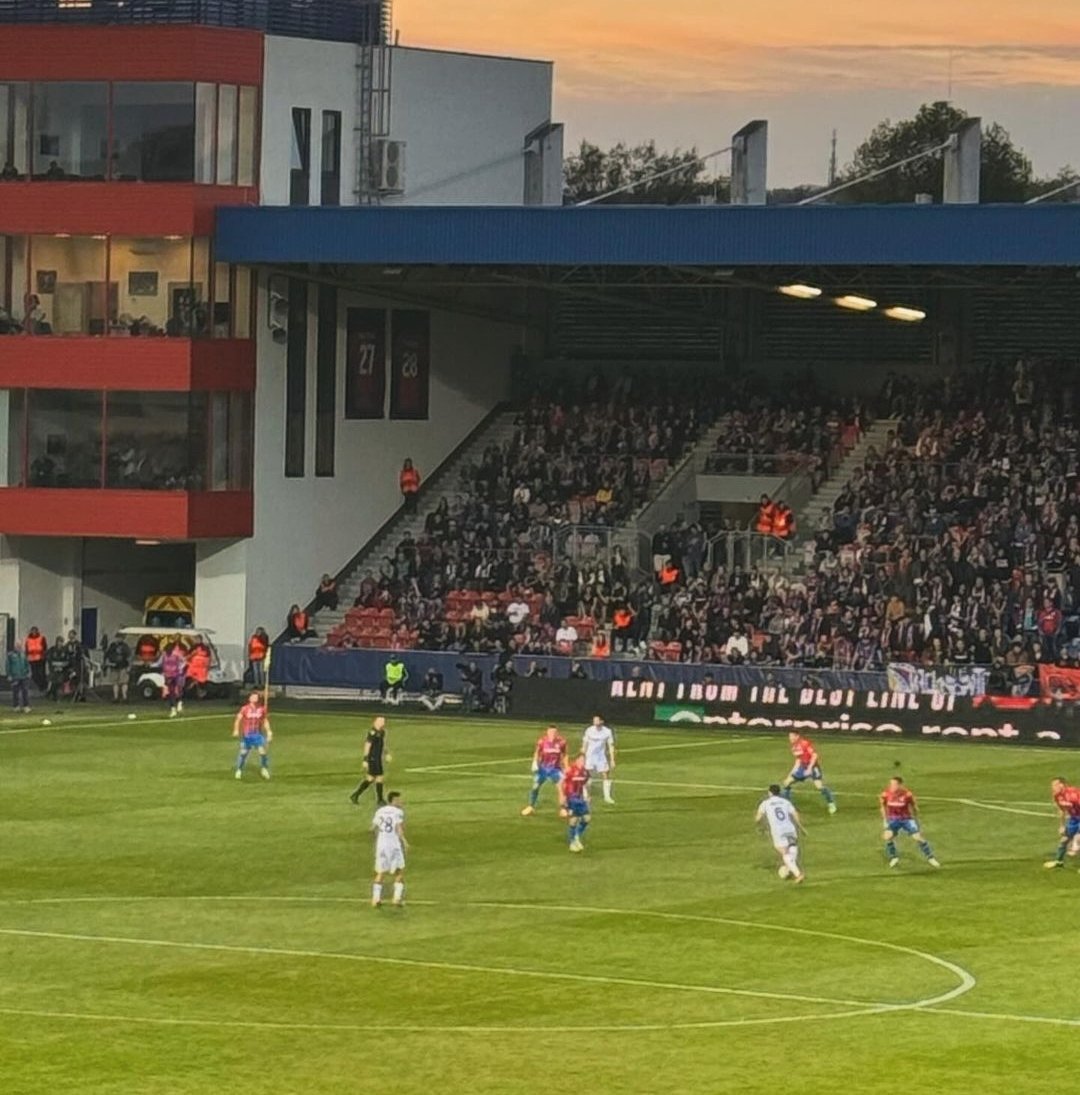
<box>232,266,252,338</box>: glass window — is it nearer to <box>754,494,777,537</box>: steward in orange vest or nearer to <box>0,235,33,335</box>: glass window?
<box>0,235,33,335</box>: glass window

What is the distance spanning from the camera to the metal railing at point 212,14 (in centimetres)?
7594

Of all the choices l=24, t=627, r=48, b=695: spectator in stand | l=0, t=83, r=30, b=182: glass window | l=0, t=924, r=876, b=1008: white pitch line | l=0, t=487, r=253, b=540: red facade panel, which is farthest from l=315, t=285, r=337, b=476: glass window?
l=0, t=924, r=876, b=1008: white pitch line

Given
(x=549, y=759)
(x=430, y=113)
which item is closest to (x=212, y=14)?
(x=430, y=113)

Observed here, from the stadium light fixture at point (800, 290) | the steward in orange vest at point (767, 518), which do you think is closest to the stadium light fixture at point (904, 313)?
the stadium light fixture at point (800, 290)

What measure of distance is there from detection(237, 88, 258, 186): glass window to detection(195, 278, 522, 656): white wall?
3.24 metres

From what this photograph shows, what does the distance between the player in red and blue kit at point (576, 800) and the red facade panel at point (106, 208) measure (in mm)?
34093

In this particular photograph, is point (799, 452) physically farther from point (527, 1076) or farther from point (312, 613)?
point (527, 1076)

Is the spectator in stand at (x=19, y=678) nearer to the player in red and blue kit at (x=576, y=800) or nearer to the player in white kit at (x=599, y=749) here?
the player in white kit at (x=599, y=749)

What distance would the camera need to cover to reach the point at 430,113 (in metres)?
82.2

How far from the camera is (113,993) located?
32.2m

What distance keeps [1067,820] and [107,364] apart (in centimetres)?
3896

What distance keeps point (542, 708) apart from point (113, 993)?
37.3 metres

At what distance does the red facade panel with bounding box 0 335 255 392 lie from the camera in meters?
75.4

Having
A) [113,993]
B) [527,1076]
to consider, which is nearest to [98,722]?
[113,993]
